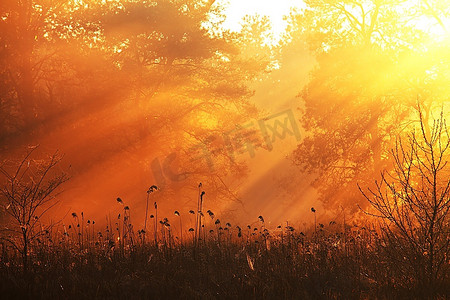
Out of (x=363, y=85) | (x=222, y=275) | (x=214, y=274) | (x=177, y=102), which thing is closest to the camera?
(x=222, y=275)

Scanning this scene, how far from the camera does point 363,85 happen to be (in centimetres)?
2375

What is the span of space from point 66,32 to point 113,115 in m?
3.65

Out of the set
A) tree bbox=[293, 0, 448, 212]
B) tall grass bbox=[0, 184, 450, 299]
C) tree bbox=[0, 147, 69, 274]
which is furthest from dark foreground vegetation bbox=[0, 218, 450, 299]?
tree bbox=[293, 0, 448, 212]

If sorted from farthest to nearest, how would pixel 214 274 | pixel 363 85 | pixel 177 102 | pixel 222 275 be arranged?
pixel 177 102, pixel 363 85, pixel 214 274, pixel 222 275

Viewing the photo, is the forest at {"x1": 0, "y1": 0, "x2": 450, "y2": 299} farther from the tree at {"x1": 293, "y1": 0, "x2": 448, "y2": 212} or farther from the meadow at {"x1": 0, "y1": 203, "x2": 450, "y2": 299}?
the meadow at {"x1": 0, "y1": 203, "x2": 450, "y2": 299}

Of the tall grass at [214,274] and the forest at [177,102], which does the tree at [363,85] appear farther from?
the tall grass at [214,274]

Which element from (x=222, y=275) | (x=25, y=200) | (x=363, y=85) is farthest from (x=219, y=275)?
(x=363, y=85)

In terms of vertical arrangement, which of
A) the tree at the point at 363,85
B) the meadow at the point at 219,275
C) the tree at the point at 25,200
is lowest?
the meadow at the point at 219,275

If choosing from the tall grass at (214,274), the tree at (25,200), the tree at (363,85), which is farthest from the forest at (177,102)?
the tall grass at (214,274)

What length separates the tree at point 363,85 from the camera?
22.5 m

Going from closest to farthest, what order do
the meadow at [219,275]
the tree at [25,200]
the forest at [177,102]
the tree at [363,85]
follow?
the meadow at [219,275] < the tree at [25,200] < the forest at [177,102] < the tree at [363,85]

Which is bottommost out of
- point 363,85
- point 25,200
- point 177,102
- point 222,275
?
point 222,275

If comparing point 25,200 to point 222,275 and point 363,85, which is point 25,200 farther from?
point 363,85

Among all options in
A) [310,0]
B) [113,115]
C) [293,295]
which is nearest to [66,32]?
[113,115]
